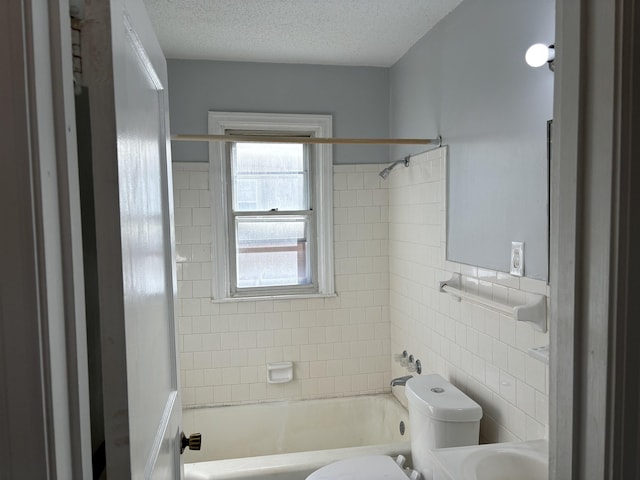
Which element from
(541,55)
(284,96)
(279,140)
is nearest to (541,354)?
(541,55)

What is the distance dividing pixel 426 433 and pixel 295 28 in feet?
7.10

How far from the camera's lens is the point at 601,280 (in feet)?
2.05

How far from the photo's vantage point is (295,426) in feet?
10.3

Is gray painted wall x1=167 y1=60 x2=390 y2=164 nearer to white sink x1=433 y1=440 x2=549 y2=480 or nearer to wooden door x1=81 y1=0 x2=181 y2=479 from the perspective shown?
wooden door x1=81 y1=0 x2=181 y2=479

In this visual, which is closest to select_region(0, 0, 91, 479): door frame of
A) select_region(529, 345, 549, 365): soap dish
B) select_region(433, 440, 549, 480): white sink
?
select_region(433, 440, 549, 480): white sink

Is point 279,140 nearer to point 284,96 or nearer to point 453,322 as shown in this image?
point 284,96

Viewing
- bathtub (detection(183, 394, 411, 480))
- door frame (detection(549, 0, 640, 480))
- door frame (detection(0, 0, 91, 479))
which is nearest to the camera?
door frame (detection(0, 0, 91, 479))

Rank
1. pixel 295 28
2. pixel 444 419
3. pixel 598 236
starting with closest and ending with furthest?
1. pixel 598 236
2. pixel 444 419
3. pixel 295 28

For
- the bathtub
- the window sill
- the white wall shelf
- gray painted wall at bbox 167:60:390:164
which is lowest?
the bathtub

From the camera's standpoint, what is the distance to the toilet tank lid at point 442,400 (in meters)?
1.93

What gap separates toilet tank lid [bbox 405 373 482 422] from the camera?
76.1 inches

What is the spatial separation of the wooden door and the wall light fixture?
121 cm

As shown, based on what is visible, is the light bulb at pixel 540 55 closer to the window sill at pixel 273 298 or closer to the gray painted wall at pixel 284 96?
the gray painted wall at pixel 284 96

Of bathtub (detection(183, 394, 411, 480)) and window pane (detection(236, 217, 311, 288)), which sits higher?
window pane (detection(236, 217, 311, 288))
